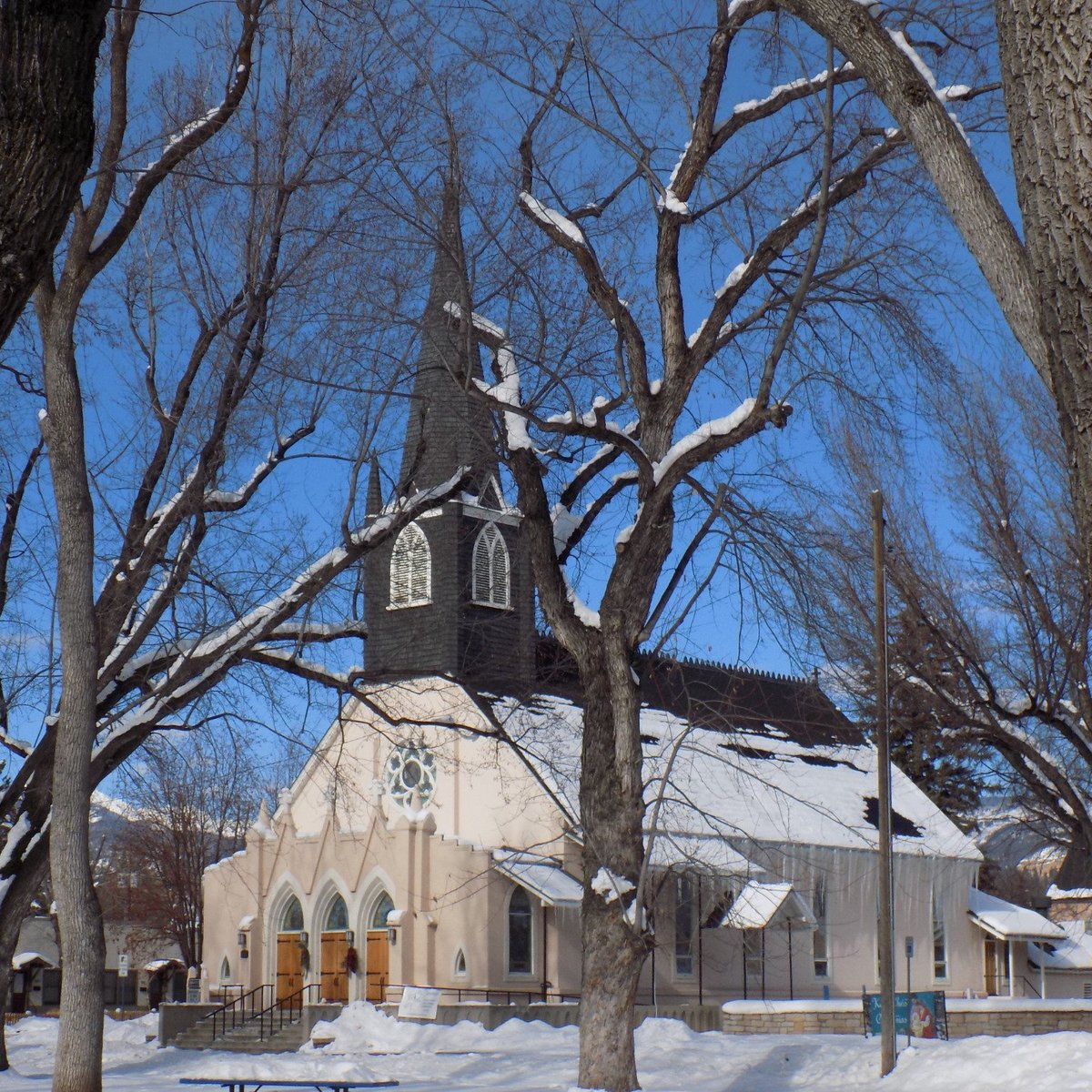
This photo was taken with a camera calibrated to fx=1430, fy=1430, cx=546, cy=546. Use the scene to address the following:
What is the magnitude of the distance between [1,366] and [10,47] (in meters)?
12.8

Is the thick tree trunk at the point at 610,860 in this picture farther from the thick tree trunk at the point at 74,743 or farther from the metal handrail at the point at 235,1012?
the metal handrail at the point at 235,1012

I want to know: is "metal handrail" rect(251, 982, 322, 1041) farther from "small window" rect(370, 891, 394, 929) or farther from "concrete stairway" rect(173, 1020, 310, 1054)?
"small window" rect(370, 891, 394, 929)

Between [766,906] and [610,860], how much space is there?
19.9m

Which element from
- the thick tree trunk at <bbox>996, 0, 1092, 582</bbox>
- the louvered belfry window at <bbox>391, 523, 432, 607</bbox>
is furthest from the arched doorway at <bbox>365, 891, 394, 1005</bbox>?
the thick tree trunk at <bbox>996, 0, 1092, 582</bbox>

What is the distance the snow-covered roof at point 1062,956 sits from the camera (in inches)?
1623

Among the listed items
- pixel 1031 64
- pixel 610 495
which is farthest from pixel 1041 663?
pixel 1031 64

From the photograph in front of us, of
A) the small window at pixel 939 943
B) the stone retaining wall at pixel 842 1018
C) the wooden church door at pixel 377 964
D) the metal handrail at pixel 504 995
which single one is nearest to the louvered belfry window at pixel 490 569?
the wooden church door at pixel 377 964

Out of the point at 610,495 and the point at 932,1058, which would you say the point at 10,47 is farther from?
the point at 932,1058

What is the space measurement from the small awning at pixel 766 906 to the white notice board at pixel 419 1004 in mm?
6394

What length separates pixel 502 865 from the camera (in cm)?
2981

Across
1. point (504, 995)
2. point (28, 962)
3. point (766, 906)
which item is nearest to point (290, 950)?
point (504, 995)

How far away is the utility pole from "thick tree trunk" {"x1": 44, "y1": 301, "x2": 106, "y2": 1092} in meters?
10.4

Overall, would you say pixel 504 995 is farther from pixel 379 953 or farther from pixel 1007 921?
pixel 1007 921

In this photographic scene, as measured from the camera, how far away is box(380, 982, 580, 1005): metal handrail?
29.8m
